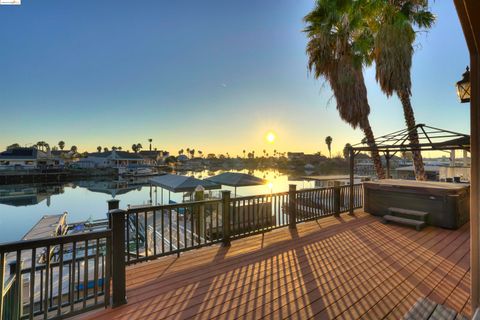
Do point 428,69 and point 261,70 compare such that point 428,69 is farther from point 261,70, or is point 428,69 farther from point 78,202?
point 78,202

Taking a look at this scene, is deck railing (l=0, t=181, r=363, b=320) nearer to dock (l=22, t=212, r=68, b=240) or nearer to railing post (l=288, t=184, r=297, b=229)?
railing post (l=288, t=184, r=297, b=229)

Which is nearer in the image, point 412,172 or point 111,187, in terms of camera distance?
point 412,172

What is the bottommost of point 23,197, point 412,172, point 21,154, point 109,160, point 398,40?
point 23,197

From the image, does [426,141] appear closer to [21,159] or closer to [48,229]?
[48,229]

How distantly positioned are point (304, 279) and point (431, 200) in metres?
4.73

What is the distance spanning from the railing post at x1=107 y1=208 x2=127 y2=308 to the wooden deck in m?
0.14

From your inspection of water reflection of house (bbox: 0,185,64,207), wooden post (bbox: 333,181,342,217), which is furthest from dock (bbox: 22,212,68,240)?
water reflection of house (bbox: 0,185,64,207)

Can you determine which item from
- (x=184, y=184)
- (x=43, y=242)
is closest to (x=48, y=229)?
(x=184, y=184)

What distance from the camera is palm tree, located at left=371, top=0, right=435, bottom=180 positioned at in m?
6.94

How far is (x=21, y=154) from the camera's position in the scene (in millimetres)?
48188

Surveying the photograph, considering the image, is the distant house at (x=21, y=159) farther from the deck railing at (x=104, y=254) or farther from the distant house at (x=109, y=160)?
the deck railing at (x=104, y=254)

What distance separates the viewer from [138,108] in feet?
79.2

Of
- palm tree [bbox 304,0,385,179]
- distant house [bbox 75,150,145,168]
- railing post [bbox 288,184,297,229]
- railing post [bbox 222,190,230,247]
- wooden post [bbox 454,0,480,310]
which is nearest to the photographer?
wooden post [bbox 454,0,480,310]

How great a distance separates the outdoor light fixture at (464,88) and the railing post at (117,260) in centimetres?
612
